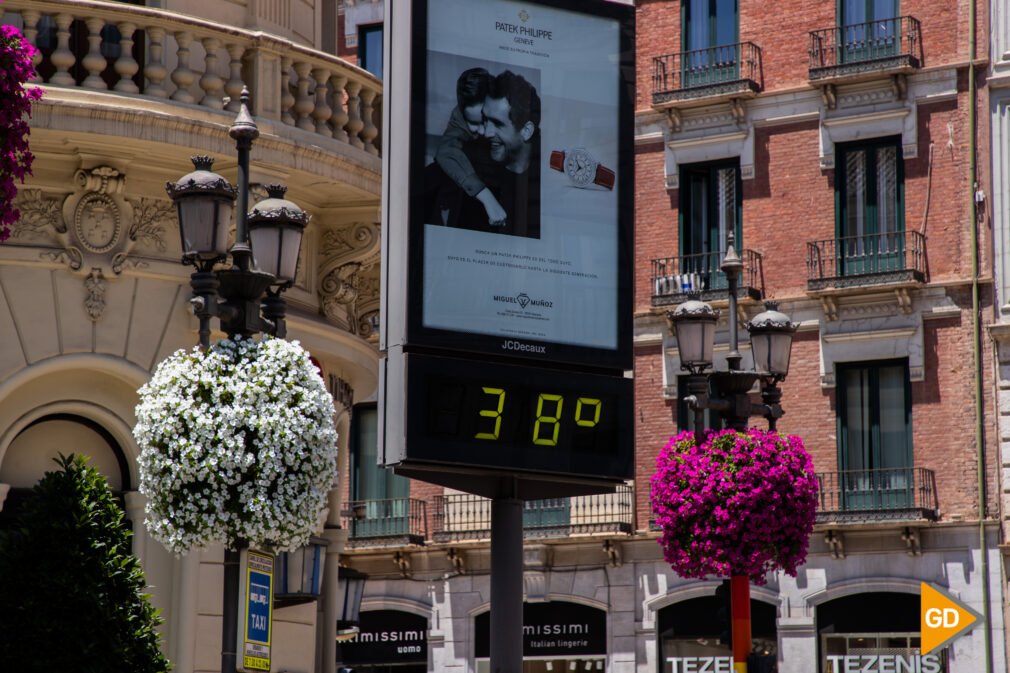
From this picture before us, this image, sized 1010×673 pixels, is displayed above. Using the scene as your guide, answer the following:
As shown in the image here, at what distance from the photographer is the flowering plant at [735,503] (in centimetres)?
1878

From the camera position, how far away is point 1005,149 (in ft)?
110

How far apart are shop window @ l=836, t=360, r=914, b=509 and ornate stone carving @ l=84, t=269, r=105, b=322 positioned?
21312 millimetres

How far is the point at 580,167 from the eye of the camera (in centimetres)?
1345

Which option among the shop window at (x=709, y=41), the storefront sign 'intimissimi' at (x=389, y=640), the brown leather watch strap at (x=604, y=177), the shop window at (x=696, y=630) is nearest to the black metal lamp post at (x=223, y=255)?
the brown leather watch strap at (x=604, y=177)

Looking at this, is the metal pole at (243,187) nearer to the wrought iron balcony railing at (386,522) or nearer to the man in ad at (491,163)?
the man in ad at (491,163)

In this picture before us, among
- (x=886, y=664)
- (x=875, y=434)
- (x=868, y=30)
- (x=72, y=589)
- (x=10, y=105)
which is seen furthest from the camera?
(x=868, y=30)

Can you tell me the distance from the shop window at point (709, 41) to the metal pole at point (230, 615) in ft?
83.8

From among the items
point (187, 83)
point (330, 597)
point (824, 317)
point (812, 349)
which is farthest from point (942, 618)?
point (187, 83)

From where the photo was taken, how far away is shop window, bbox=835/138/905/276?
3419cm

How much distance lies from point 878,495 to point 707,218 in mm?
6310

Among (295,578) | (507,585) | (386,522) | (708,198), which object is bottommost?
(507,585)

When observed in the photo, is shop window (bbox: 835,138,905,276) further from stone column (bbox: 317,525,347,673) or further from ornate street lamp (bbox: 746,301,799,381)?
stone column (bbox: 317,525,347,673)

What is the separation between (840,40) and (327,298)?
68.5ft

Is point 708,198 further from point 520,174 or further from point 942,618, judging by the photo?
point 520,174
